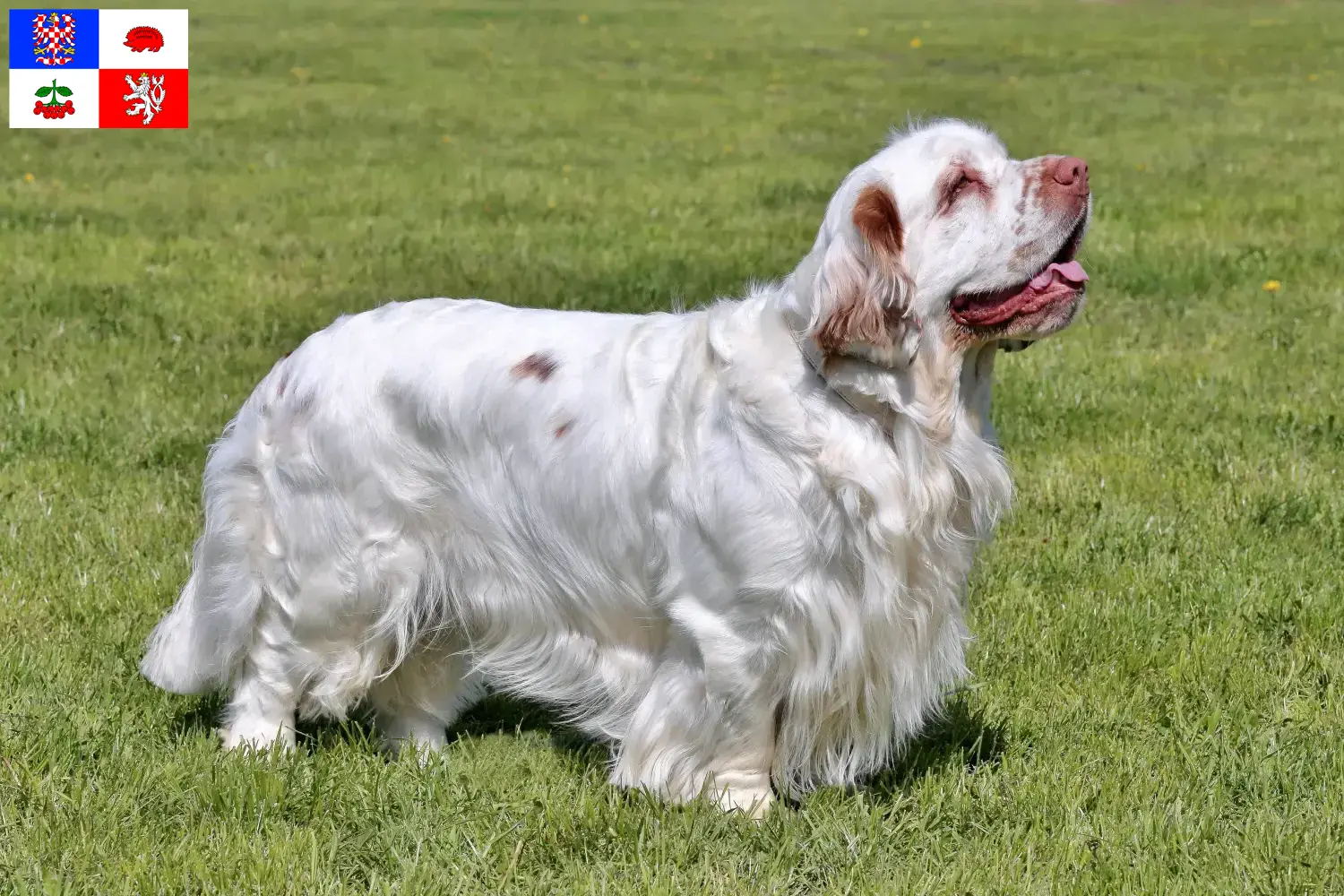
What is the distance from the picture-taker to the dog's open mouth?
10.6 ft

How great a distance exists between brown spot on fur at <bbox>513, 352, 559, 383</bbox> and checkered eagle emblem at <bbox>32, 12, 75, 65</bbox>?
41.0 ft

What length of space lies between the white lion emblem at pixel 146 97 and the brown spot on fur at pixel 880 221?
13.2m

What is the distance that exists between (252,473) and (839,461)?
1531 mm

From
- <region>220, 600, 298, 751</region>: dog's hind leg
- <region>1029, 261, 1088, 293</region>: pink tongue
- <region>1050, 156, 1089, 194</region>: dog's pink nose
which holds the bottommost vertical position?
<region>220, 600, 298, 751</region>: dog's hind leg

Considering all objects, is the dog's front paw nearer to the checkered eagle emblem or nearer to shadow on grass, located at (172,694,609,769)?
shadow on grass, located at (172,694,609,769)

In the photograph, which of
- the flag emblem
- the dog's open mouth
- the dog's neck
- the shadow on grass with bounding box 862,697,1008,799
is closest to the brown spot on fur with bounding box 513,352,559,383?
the dog's neck

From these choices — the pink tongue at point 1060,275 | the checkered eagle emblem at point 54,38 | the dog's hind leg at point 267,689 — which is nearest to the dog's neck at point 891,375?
the pink tongue at point 1060,275

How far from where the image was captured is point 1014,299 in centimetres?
322

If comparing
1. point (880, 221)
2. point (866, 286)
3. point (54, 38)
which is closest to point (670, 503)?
point (866, 286)

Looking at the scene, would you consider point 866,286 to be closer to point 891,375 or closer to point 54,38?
point 891,375

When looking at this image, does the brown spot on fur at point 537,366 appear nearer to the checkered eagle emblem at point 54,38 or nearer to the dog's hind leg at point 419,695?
the dog's hind leg at point 419,695

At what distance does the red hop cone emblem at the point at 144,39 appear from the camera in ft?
52.0

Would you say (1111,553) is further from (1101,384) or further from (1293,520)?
(1101,384)

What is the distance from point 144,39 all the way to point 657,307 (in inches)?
435
